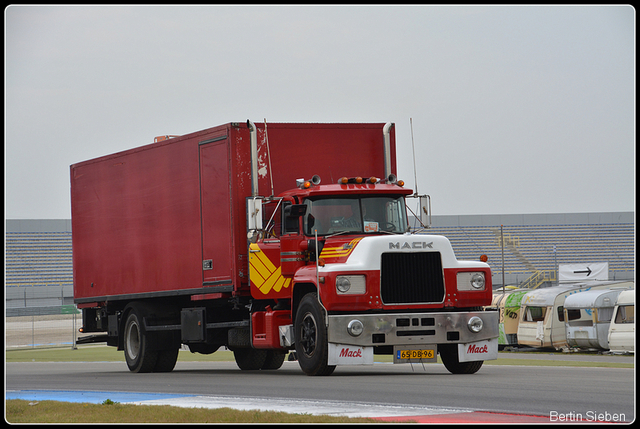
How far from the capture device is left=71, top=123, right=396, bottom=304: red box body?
1677 centimetres

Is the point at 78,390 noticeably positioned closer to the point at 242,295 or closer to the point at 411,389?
the point at 242,295

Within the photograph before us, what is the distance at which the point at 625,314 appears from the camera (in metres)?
28.8

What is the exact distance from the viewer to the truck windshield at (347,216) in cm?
1577

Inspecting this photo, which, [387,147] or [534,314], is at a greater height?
[387,147]

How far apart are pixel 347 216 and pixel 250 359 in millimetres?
6484

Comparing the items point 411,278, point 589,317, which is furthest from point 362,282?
point 589,317

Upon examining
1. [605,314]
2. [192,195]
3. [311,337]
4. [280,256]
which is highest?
[192,195]

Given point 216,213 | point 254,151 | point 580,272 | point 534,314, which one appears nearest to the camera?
point 254,151

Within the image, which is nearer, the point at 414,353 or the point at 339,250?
the point at 414,353

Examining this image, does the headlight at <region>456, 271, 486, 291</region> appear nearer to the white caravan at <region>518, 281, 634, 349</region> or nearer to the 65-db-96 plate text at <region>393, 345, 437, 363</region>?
the 65-db-96 plate text at <region>393, 345, 437, 363</region>

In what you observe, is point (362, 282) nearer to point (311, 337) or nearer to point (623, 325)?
point (311, 337)

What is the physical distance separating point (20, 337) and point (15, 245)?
91.0ft

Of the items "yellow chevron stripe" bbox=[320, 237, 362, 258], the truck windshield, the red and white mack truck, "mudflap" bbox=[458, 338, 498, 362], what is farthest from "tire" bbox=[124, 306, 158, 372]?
"mudflap" bbox=[458, 338, 498, 362]

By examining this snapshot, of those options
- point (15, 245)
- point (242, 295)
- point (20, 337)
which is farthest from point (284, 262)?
point (15, 245)
